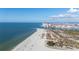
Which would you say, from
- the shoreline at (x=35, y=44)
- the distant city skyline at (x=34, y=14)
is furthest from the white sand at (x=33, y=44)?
the distant city skyline at (x=34, y=14)

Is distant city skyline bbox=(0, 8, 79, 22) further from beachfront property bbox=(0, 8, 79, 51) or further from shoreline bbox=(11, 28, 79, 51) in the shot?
shoreline bbox=(11, 28, 79, 51)

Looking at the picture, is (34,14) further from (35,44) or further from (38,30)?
(35,44)

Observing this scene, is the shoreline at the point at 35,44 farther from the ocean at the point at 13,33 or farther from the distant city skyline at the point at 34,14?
the distant city skyline at the point at 34,14

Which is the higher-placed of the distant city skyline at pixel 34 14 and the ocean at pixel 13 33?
the distant city skyline at pixel 34 14

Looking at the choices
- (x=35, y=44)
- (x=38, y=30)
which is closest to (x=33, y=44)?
→ (x=35, y=44)

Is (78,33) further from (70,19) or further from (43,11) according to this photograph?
(43,11)
